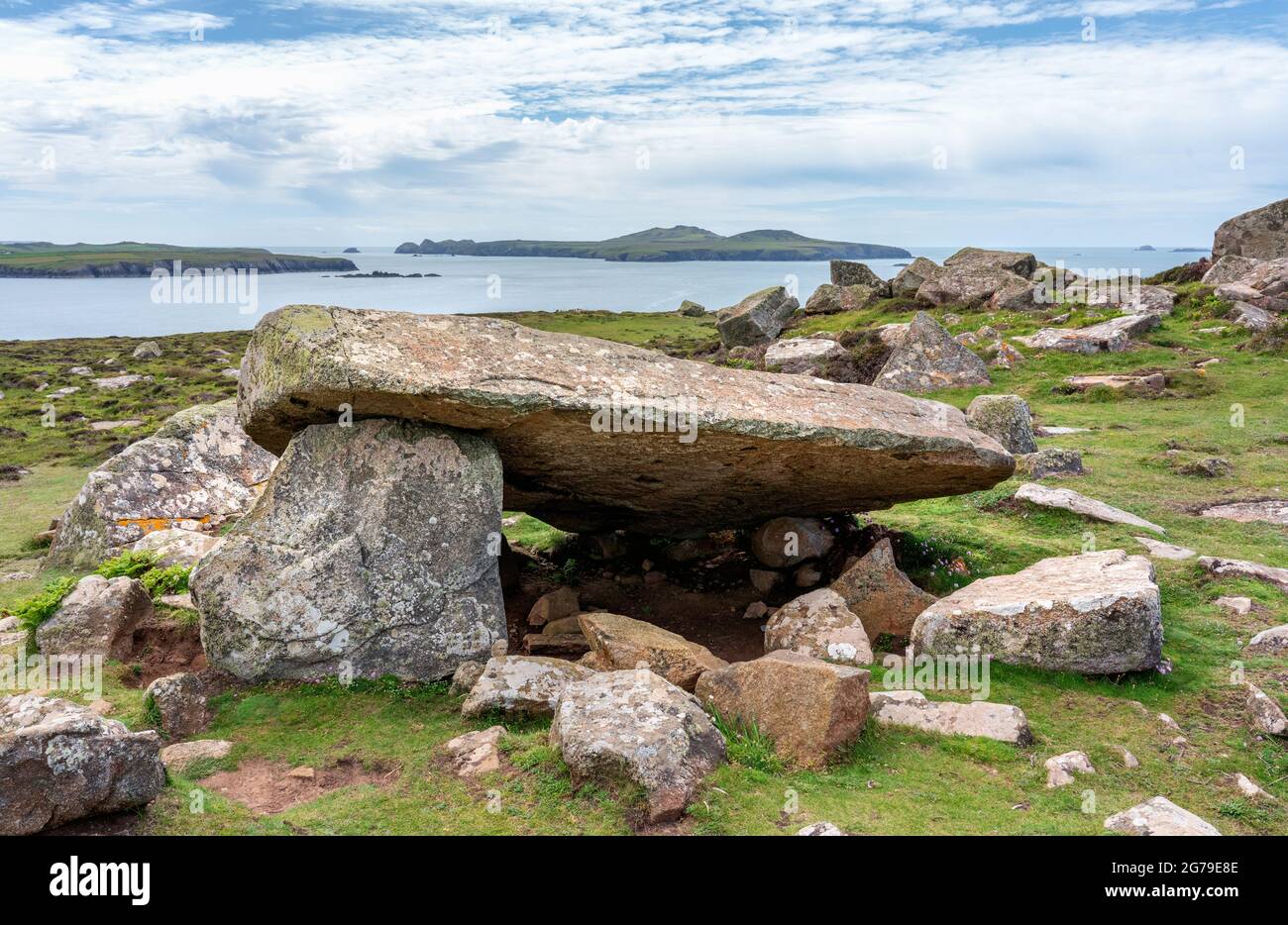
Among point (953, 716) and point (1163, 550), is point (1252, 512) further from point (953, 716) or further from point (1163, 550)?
point (953, 716)

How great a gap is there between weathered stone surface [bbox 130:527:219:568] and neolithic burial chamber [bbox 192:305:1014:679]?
390 cm

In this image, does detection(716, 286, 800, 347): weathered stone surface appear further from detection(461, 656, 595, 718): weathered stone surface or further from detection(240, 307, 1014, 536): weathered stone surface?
detection(461, 656, 595, 718): weathered stone surface

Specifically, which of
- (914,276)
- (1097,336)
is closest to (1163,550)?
(1097,336)

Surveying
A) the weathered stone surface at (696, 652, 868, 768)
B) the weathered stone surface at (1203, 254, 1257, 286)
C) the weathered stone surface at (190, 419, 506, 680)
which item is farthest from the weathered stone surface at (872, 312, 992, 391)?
the weathered stone surface at (696, 652, 868, 768)

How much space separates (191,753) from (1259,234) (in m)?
55.6

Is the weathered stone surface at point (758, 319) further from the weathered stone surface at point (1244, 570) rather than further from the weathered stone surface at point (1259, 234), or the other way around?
the weathered stone surface at point (1244, 570)

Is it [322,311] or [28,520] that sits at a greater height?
[322,311]

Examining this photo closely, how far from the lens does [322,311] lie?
1162 centimetres

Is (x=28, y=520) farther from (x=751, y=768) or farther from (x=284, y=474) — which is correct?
(x=751, y=768)

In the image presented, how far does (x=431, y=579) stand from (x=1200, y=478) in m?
16.6

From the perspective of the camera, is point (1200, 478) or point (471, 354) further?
point (1200, 478)

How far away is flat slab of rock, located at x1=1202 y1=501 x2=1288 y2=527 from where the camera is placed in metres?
16.8

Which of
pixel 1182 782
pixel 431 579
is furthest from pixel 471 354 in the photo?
pixel 1182 782

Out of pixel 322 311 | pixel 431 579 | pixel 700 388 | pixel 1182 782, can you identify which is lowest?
pixel 1182 782
